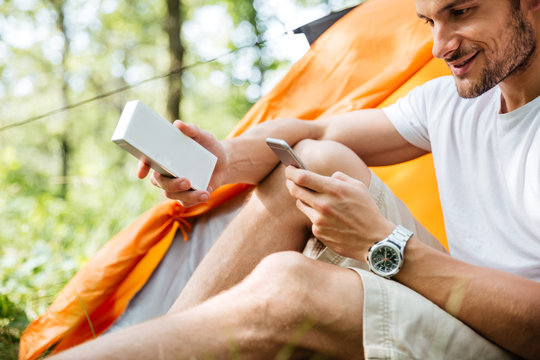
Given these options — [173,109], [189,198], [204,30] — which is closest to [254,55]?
[204,30]

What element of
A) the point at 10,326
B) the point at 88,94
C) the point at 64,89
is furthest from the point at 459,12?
the point at 88,94

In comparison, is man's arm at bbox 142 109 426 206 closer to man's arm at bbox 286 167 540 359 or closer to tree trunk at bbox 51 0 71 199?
man's arm at bbox 286 167 540 359

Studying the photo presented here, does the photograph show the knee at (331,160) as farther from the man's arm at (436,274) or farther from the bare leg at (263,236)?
the man's arm at (436,274)

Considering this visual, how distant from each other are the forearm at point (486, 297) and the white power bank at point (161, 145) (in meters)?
0.52

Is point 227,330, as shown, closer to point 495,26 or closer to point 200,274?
point 200,274

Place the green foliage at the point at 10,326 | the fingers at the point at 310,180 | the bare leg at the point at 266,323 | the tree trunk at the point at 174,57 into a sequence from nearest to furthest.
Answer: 1. the bare leg at the point at 266,323
2. the fingers at the point at 310,180
3. the green foliage at the point at 10,326
4. the tree trunk at the point at 174,57

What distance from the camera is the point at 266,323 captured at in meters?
0.72

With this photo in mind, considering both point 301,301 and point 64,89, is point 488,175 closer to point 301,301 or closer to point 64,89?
point 301,301

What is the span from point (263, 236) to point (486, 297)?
19.6 inches

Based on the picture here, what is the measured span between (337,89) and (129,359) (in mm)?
1359

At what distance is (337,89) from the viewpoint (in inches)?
71.4

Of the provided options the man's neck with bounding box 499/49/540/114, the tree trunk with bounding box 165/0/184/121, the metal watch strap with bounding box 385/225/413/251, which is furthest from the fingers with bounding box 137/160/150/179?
the tree trunk with bounding box 165/0/184/121

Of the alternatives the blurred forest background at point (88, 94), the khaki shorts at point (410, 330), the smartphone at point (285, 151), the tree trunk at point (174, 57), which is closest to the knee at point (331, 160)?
the smartphone at point (285, 151)

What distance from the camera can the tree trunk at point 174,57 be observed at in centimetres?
397
